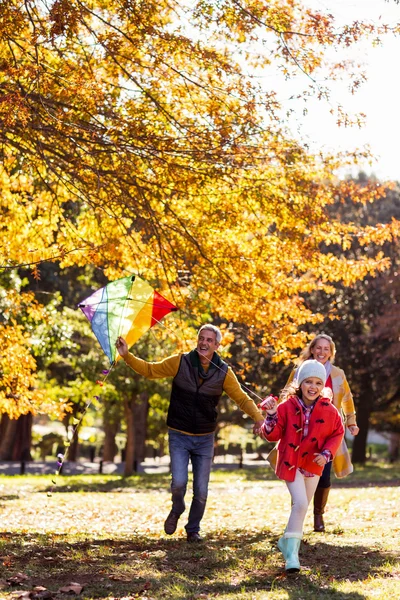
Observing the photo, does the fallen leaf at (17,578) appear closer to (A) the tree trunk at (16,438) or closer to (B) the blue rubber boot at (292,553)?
(B) the blue rubber boot at (292,553)

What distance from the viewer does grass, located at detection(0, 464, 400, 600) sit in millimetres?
6309

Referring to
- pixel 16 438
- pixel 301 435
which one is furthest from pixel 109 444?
pixel 301 435

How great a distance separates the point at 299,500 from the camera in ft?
22.6

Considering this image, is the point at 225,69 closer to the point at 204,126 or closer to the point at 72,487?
the point at 204,126

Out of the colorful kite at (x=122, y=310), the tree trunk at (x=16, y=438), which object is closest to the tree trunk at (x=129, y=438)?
the tree trunk at (x=16, y=438)

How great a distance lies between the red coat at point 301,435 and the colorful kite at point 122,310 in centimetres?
273

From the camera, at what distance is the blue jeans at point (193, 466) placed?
8828 millimetres

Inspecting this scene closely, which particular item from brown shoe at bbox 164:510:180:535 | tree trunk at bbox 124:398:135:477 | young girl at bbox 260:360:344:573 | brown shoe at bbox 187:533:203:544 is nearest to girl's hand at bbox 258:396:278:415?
young girl at bbox 260:360:344:573

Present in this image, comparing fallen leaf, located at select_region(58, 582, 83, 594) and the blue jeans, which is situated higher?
the blue jeans

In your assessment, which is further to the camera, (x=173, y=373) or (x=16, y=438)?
(x=16, y=438)

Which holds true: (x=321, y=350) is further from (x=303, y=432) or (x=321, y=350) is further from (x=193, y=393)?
(x=303, y=432)

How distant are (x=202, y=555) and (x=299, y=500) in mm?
1541

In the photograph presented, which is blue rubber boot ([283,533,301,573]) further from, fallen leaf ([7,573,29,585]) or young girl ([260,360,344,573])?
fallen leaf ([7,573,29,585])

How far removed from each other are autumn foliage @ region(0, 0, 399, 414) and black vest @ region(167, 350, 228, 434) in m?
2.52
